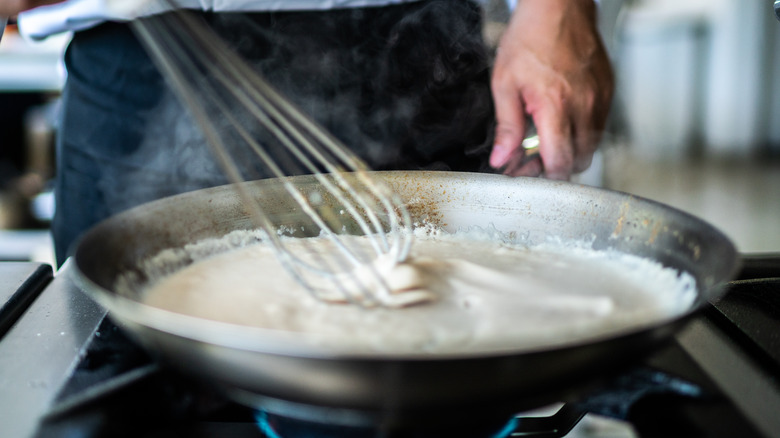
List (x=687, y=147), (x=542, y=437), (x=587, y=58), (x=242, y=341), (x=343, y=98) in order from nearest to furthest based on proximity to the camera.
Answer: (x=242, y=341), (x=542, y=437), (x=587, y=58), (x=343, y=98), (x=687, y=147)

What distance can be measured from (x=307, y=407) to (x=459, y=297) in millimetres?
218

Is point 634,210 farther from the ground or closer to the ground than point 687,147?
farther from the ground

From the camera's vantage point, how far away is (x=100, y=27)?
1035 millimetres

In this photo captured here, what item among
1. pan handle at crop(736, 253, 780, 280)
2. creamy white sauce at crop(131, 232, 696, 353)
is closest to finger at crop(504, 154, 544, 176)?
creamy white sauce at crop(131, 232, 696, 353)

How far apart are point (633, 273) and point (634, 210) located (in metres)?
0.07

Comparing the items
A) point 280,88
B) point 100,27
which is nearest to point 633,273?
point 280,88

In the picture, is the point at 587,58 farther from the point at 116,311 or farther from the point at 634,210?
the point at 116,311

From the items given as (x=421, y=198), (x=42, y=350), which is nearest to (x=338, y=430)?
A: (x=42, y=350)

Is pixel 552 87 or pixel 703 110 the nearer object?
pixel 552 87

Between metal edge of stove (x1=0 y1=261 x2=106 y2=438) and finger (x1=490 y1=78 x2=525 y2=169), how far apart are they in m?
0.51

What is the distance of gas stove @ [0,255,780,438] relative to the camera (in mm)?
464

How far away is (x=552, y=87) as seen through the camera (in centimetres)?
89

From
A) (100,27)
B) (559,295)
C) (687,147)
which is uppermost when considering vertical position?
(100,27)

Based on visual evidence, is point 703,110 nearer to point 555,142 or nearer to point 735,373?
point 555,142
